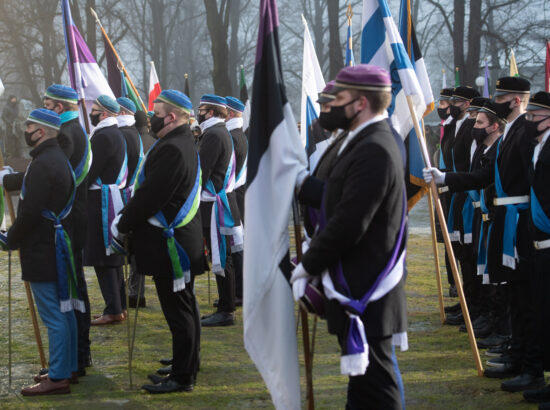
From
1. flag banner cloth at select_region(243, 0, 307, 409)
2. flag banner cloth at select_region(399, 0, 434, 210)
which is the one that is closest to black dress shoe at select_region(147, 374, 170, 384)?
flag banner cloth at select_region(243, 0, 307, 409)

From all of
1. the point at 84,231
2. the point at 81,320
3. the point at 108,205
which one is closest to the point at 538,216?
the point at 84,231

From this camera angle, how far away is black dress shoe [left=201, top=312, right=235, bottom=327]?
296 inches

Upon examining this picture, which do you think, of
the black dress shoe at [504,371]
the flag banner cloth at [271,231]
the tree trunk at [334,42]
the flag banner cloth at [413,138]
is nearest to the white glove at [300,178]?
the flag banner cloth at [271,231]

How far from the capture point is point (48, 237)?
5.35 meters

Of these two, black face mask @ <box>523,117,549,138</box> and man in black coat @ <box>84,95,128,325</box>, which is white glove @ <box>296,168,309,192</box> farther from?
man in black coat @ <box>84,95,128,325</box>

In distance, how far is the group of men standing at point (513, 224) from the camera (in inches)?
198

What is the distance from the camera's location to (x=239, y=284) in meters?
8.71

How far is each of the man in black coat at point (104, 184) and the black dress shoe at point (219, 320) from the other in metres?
1.07

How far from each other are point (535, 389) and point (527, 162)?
165 centimetres

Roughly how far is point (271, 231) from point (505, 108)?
2.75m

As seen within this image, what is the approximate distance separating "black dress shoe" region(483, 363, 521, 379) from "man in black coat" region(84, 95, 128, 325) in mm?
3861

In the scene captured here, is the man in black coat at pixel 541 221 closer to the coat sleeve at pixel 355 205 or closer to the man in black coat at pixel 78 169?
the coat sleeve at pixel 355 205

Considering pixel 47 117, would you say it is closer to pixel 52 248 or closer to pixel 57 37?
pixel 52 248

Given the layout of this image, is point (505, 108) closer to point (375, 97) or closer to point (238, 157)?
point (375, 97)
